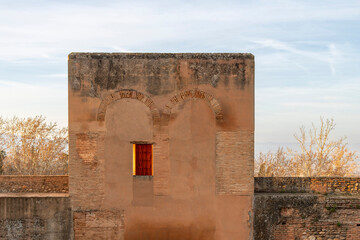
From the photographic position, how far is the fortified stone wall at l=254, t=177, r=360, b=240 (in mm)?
9109

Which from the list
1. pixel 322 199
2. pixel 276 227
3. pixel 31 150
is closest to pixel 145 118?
pixel 276 227

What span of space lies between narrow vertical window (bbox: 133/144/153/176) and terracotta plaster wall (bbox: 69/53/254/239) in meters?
0.18

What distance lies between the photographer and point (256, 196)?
29.8 feet

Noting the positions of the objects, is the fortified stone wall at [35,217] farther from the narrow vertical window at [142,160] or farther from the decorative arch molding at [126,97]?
the decorative arch molding at [126,97]

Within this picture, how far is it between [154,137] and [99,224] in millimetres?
2311

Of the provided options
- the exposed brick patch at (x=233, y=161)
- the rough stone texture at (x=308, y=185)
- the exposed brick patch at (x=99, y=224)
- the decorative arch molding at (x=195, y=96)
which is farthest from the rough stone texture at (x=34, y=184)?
the rough stone texture at (x=308, y=185)

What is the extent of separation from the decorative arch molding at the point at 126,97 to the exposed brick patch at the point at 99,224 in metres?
2.14

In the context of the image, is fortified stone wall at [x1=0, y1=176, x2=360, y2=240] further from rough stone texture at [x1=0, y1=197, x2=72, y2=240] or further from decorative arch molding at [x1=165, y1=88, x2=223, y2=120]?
decorative arch molding at [x1=165, y1=88, x2=223, y2=120]

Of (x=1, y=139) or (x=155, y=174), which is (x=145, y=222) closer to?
(x=155, y=174)

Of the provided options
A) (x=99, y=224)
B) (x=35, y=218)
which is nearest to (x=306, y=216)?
(x=99, y=224)

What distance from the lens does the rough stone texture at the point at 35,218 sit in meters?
8.75

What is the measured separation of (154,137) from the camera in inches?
344

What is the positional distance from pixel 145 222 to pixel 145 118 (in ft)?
7.64

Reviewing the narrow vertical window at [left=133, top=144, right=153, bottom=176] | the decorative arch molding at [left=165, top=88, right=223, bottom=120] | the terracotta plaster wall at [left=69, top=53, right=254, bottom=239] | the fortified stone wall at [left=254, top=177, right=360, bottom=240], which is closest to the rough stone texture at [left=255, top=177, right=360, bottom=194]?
the fortified stone wall at [left=254, top=177, right=360, bottom=240]
